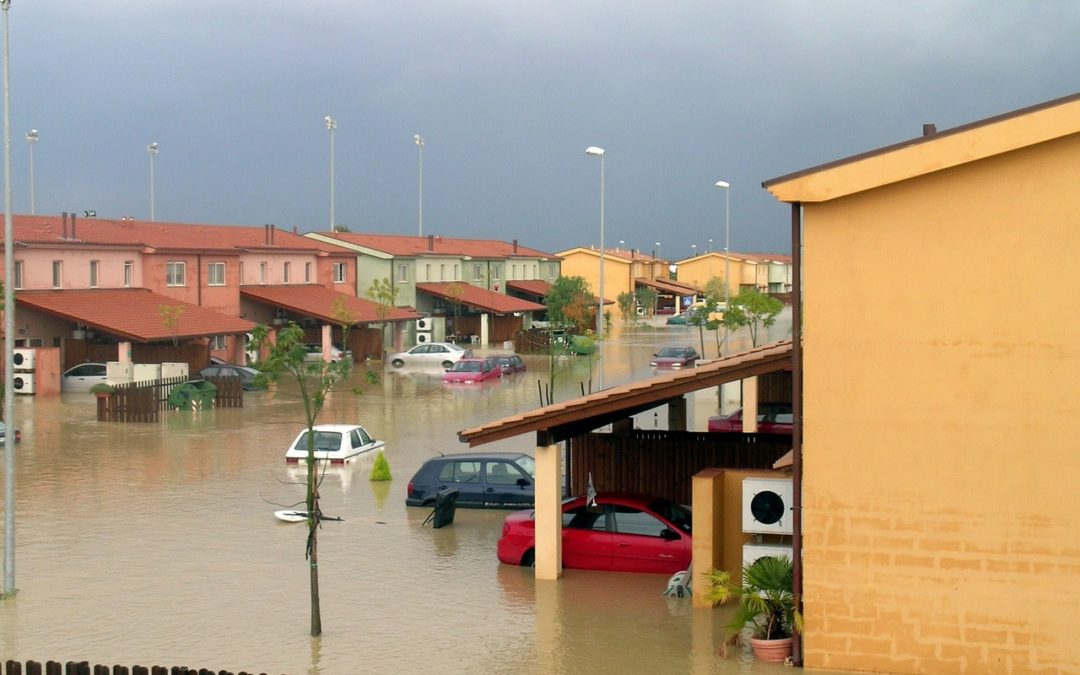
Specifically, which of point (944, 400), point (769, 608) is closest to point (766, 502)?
point (769, 608)

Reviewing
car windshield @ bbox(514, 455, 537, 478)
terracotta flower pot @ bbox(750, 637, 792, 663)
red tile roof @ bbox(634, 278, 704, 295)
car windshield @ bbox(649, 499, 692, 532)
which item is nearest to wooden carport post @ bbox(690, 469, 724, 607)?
car windshield @ bbox(649, 499, 692, 532)

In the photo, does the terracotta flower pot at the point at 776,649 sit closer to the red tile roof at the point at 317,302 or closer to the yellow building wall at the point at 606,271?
the red tile roof at the point at 317,302

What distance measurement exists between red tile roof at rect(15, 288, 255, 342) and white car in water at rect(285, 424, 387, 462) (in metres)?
14.9

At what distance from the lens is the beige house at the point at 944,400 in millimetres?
13297

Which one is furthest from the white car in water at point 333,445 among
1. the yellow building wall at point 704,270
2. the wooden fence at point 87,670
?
the yellow building wall at point 704,270

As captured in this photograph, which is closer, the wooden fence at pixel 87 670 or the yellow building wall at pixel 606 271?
the wooden fence at pixel 87 670

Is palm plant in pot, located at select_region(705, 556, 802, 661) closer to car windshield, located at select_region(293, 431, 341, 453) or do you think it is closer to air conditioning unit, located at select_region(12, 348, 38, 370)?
car windshield, located at select_region(293, 431, 341, 453)

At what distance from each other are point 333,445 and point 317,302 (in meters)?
32.9

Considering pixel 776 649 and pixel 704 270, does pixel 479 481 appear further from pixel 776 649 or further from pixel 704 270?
pixel 704 270

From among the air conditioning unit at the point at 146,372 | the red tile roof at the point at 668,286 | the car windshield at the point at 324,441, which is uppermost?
the red tile roof at the point at 668,286

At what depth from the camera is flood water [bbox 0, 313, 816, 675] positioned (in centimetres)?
1497

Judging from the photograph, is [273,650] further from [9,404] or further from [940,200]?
[940,200]

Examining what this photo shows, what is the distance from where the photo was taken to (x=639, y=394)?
1738 cm

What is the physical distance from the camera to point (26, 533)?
22391mm
